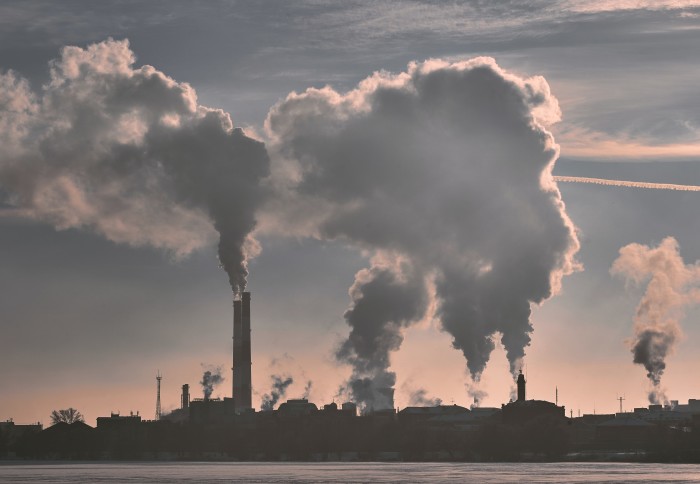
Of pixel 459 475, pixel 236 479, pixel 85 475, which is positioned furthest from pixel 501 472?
pixel 85 475

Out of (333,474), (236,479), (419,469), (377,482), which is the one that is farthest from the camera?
(419,469)

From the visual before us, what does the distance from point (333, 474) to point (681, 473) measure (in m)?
38.6

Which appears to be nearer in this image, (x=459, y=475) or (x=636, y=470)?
(x=459, y=475)

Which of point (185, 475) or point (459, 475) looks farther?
point (185, 475)

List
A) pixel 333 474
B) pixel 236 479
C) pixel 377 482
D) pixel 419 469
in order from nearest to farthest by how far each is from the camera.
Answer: pixel 377 482 → pixel 236 479 → pixel 333 474 → pixel 419 469

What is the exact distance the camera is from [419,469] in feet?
655

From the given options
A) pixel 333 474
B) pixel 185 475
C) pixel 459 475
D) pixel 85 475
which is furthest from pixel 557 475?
pixel 85 475

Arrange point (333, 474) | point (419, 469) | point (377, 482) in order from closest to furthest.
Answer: point (377, 482) → point (333, 474) → point (419, 469)

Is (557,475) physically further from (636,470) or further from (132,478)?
(132,478)

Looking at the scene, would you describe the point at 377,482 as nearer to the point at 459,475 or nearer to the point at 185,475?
the point at 459,475

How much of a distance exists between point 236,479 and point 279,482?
12987mm

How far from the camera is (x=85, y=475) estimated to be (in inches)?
7549

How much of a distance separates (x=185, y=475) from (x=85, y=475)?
13.2 meters

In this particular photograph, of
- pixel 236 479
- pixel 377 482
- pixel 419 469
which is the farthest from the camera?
pixel 419 469
